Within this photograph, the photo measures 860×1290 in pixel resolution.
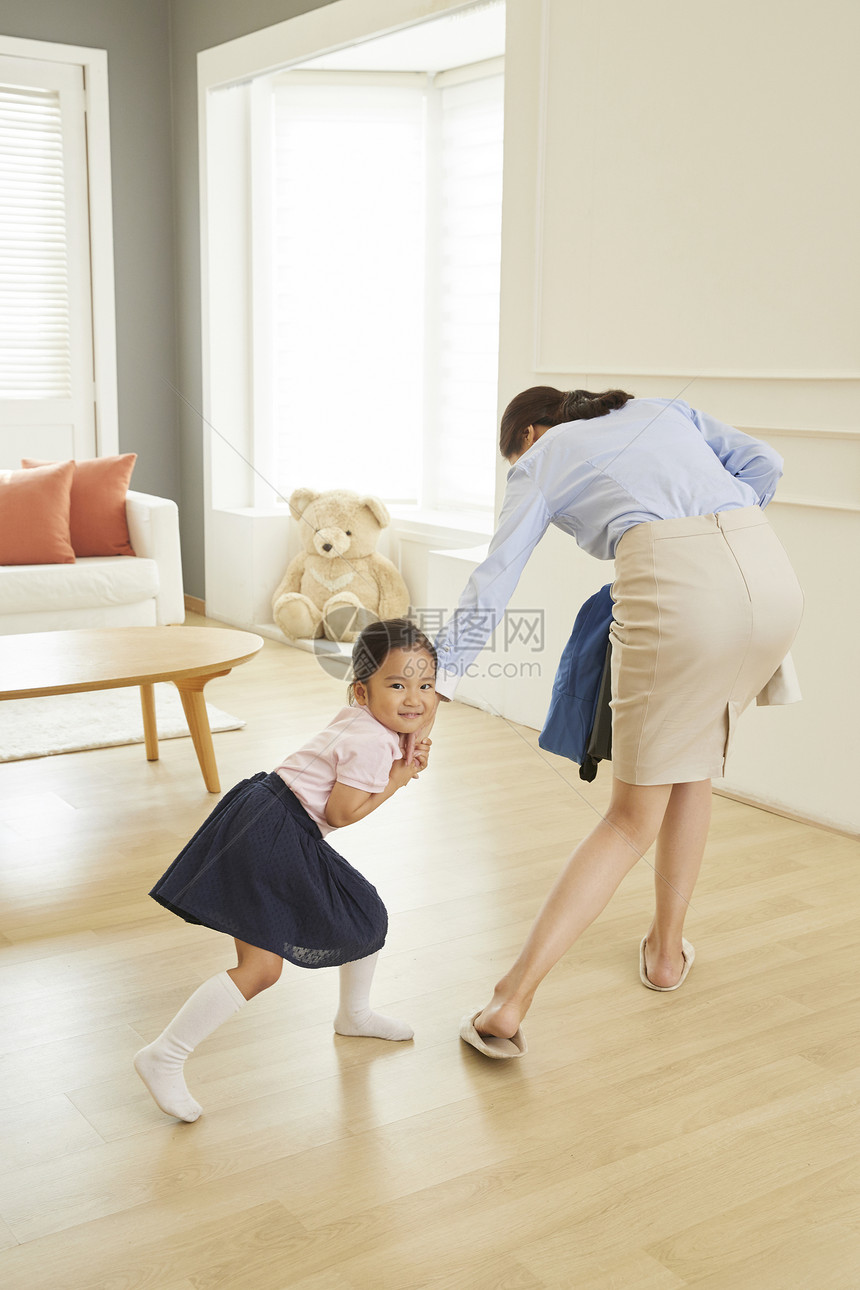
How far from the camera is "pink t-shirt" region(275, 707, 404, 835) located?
4.96ft

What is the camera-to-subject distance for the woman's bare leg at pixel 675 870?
6.34 feet

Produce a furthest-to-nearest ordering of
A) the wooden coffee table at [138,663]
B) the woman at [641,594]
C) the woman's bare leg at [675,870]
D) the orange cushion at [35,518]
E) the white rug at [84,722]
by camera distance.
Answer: the orange cushion at [35,518]
the white rug at [84,722]
the wooden coffee table at [138,663]
the woman's bare leg at [675,870]
the woman at [641,594]

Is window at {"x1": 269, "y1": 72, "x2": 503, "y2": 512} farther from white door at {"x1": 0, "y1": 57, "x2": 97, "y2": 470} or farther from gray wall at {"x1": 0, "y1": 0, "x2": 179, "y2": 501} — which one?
white door at {"x1": 0, "y1": 57, "x2": 97, "y2": 470}

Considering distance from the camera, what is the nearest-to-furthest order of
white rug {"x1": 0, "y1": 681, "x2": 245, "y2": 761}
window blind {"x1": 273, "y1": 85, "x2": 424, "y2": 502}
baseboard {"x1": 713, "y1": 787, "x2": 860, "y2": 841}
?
baseboard {"x1": 713, "y1": 787, "x2": 860, "y2": 841}, white rug {"x1": 0, "y1": 681, "x2": 245, "y2": 761}, window blind {"x1": 273, "y1": 85, "x2": 424, "y2": 502}

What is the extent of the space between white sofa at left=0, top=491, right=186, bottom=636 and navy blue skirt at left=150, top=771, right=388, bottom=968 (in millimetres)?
2602

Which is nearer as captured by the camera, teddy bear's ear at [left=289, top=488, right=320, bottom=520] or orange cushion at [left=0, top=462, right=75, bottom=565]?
orange cushion at [left=0, top=462, right=75, bottom=565]

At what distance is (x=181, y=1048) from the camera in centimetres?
153

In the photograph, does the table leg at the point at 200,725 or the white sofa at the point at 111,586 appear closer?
the table leg at the point at 200,725

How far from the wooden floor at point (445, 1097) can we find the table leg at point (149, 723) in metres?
0.52

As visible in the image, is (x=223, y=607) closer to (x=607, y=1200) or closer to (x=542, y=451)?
(x=542, y=451)

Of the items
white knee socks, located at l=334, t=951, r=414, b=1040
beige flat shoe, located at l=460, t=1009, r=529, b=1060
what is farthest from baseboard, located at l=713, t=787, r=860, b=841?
white knee socks, located at l=334, t=951, r=414, b=1040

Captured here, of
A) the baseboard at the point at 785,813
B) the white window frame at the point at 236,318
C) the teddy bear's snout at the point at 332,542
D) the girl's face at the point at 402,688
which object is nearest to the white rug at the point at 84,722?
the teddy bear's snout at the point at 332,542

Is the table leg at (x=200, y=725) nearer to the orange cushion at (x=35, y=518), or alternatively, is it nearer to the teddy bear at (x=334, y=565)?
the teddy bear at (x=334, y=565)

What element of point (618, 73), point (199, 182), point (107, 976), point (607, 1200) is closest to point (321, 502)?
point (199, 182)
